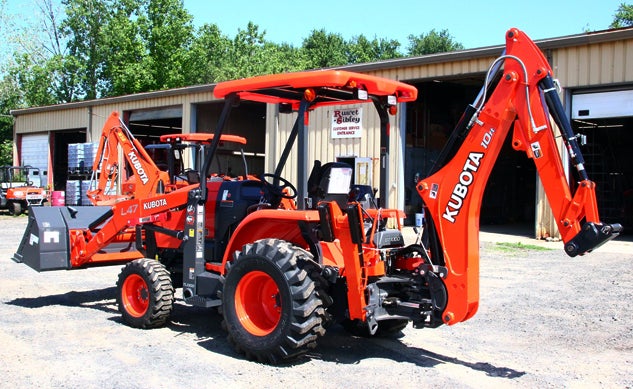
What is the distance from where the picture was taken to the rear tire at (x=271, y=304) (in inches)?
209

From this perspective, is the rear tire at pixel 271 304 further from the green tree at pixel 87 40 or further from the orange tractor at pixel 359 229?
the green tree at pixel 87 40

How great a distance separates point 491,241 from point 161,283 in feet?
36.4

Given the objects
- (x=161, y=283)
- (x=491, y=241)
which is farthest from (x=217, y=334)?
(x=491, y=241)

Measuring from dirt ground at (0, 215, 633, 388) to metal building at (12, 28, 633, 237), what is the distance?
274cm

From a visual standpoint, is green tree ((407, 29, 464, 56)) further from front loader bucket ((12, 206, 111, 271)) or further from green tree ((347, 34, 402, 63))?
front loader bucket ((12, 206, 111, 271))

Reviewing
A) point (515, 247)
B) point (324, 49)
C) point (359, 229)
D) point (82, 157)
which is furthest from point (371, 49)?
point (359, 229)

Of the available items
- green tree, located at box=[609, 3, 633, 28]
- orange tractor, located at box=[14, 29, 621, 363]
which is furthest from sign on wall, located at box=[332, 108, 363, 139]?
green tree, located at box=[609, 3, 633, 28]

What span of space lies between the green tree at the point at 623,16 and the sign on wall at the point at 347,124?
3361cm

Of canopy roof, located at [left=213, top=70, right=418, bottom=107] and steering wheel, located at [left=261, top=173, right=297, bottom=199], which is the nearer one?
canopy roof, located at [left=213, top=70, right=418, bottom=107]

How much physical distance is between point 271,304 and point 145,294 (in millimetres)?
1794

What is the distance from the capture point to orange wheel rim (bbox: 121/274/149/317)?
23.0ft

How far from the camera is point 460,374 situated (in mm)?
5414

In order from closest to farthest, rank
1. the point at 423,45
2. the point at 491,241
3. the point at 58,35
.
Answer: the point at 491,241, the point at 58,35, the point at 423,45

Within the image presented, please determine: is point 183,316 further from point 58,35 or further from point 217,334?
point 58,35
